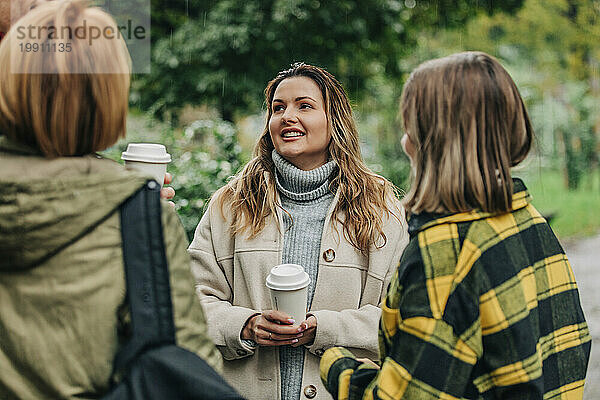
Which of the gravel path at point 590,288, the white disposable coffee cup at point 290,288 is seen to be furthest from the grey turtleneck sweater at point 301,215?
the gravel path at point 590,288

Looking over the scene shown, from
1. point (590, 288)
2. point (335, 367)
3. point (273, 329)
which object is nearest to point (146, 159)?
point (273, 329)

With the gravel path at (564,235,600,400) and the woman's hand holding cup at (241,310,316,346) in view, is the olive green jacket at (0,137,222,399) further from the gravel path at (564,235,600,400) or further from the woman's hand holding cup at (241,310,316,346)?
the gravel path at (564,235,600,400)

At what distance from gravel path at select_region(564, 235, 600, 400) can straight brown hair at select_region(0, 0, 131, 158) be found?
4.94 m

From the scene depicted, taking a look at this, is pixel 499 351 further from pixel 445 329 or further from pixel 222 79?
pixel 222 79

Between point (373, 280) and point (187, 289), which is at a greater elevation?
point (187, 289)

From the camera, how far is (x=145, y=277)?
1.52 m

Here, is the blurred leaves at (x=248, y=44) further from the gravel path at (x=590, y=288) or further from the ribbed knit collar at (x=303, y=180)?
the ribbed knit collar at (x=303, y=180)

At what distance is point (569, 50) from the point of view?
51.3 feet

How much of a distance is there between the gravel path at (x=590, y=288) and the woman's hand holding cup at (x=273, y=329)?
388 centimetres

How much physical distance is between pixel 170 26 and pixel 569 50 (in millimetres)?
10563

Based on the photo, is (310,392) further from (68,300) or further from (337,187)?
(68,300)

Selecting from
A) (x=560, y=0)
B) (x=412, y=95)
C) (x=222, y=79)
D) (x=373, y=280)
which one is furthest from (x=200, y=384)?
(x=560, y=0)

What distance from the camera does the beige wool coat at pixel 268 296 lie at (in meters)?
2.44

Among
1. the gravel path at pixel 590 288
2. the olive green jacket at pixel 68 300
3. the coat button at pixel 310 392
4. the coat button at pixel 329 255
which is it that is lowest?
the gravel path at pixel 590 288
